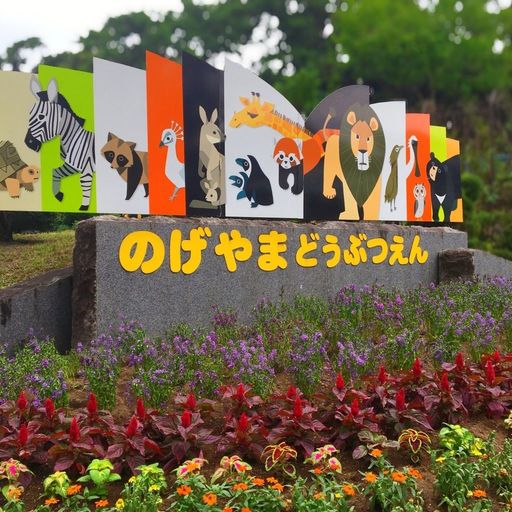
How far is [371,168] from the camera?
28.7 feet

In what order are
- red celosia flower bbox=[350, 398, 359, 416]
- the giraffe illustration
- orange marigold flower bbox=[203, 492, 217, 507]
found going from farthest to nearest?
1. the giraffe illustration
2. red celosia flower bbox=[350, 398, 359, 416]
3. orange marigold flower bbox=[203, 492, 217, 507]

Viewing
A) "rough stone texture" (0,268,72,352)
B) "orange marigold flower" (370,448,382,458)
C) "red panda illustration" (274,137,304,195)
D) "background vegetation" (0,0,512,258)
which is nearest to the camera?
"orange marigold flower" (370,448,382,458)

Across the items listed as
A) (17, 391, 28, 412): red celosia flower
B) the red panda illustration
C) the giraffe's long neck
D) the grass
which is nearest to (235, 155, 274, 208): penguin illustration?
the red panda illustration

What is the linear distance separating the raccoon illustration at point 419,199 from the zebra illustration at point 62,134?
5.50 meters

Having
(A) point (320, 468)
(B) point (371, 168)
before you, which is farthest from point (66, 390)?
(B) point (371, 168)

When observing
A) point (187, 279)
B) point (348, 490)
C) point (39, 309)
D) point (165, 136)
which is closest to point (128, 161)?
point (165, 136)

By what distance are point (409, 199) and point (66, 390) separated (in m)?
6.77

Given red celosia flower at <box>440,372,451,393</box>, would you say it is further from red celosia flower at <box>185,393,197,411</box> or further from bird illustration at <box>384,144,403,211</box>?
bird illustration at <box>384,144,403,211</box>


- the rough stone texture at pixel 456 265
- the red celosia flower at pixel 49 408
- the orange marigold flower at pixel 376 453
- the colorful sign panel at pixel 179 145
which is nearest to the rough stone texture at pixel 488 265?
the rough stone texture at pixel 456 265

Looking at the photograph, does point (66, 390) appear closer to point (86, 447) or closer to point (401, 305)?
point (86, 447)

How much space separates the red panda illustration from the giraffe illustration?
94 millimetres

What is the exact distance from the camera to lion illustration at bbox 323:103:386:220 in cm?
808

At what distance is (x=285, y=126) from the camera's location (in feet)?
24.5

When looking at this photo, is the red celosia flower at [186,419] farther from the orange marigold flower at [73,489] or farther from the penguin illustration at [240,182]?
the penguin illustration at [240,182]
